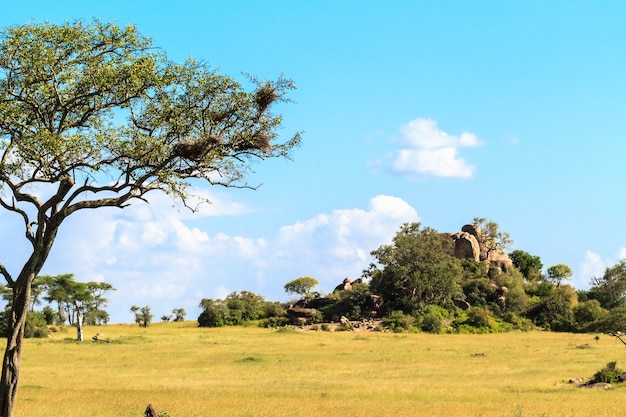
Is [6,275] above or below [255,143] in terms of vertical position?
below

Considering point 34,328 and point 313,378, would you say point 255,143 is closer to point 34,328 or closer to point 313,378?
point 313,378

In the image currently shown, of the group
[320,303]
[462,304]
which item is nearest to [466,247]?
[462,304]

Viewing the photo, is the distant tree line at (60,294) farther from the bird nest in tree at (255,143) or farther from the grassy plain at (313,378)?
the bird nest in tree at (255,143)

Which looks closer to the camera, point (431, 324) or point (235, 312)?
point (431, 324)

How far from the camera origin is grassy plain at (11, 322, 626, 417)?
91.5 feet

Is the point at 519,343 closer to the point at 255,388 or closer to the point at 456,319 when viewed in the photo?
the point at 456,319

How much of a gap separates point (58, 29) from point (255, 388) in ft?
67.1

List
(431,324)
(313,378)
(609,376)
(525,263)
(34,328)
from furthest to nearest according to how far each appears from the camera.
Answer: (525,263)
(431,324)
(34,328)
(313,378)
(609,376)

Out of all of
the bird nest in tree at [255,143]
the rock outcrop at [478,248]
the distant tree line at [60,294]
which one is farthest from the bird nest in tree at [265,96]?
the rock outcrop at [478,248]

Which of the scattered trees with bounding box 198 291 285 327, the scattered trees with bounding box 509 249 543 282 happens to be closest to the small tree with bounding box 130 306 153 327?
the scattered trees with bounding box 198 291 285 327

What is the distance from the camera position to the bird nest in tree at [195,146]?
899 inches

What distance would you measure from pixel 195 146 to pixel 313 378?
853 inches

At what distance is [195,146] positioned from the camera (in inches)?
899

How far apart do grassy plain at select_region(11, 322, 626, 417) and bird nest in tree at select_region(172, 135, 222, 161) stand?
9.69 metres
